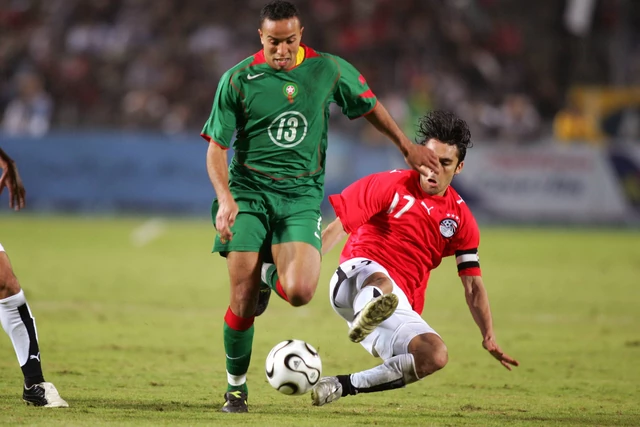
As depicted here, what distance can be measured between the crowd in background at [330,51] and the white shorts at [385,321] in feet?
51.3

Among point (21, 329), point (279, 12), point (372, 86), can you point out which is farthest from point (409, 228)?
point (372, 86)

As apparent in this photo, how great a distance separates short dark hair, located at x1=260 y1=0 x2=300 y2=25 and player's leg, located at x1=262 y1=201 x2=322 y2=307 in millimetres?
1154

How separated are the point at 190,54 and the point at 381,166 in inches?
250

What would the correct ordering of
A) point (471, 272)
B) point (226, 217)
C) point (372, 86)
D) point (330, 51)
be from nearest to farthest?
point (226, 217) < point (471, 272) < point (372, 86) < point (330, 51)

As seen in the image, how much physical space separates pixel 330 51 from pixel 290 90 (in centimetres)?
1821

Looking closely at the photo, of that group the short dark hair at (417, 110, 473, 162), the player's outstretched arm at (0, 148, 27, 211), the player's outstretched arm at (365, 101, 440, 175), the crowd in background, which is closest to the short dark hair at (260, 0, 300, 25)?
the player's outstretched arm at (365, 101, 440, 175)

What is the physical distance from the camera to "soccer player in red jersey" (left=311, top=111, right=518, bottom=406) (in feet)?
20.1

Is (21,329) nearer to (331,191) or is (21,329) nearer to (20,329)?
(20,329)

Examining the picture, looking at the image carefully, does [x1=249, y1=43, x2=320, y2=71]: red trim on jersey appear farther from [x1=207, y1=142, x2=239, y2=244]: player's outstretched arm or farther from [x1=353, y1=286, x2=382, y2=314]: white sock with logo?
[x1=353, y1=286, x2=382, y2=314]: white sock with logo

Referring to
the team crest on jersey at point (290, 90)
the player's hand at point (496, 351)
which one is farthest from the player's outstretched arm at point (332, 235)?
the player's hand at point (496, 351)

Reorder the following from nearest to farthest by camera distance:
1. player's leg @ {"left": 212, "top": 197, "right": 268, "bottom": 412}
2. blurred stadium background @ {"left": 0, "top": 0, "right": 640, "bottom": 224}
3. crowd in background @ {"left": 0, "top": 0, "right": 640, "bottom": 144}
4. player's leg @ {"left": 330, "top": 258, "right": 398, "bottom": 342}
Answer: player's leg @ {"left": 330, "top": 258, "right": 398, "bottom": 342} < player's leg @ {"left": 212, "top": 197, "right": 268, "bottom": 412} < blurred stadium background @ {"left": 0, "top": 0, "right": 640, "bottom": 224} < crowd in background @ {"left": 0, "top": 0, "right": 640, "bottom": 144}

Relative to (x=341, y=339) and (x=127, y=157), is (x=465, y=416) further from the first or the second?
(x=127, y=157)

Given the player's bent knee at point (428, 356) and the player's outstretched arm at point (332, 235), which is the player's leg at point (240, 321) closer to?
the player's outstretched arm at point (332, 235)

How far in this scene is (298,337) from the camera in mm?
9180
